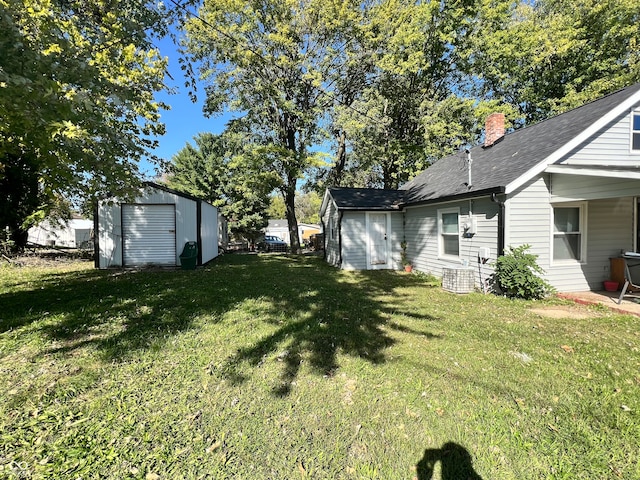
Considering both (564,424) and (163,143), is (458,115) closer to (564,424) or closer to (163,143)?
(163,143)

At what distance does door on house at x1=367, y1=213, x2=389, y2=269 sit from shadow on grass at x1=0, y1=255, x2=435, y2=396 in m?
2.70

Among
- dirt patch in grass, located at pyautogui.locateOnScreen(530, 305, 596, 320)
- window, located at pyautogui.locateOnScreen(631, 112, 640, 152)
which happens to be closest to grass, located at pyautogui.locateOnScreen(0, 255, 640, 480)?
dirt patch in grass, located at pyautogui.locateOnScreen(530, 305, 596, 320)

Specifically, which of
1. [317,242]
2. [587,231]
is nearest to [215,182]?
[317,242]

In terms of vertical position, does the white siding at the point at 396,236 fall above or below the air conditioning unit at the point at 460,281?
above

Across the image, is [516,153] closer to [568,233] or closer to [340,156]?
[568,233]

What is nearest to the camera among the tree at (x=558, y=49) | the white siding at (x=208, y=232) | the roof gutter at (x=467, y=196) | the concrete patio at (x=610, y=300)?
the concrete patio at (x=610, y=300)

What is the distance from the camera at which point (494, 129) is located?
1084 cm

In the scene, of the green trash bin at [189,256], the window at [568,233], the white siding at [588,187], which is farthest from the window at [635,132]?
the green trash bin at [189,256]

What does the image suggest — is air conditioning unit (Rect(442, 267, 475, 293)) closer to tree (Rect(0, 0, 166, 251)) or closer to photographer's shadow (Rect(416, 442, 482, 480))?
photographer's shadow (Rect(416, 442, 482, 480))

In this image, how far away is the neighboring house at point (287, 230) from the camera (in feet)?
136

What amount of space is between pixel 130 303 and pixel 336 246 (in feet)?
26.3

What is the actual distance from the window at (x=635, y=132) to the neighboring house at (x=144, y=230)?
13.9 meters

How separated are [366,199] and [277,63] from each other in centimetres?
895

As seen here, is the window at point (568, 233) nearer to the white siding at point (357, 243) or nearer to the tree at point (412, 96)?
the white siding at point (357, 243)
